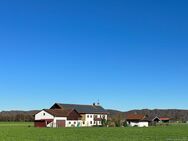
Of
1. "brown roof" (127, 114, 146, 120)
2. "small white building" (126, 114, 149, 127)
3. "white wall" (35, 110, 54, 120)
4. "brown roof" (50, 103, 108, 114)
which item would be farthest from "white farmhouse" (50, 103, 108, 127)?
"white wall" (35, 110, 54, 120)

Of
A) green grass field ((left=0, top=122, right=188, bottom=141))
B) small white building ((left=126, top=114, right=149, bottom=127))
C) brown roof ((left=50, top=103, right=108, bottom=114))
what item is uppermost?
brown roof ((left=50, top=103, right=108, bottom=114))

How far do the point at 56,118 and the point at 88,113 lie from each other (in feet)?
56.2

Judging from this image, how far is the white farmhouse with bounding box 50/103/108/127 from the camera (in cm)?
11649

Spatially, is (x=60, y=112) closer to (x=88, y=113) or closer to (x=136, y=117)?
(x=88, y=113)

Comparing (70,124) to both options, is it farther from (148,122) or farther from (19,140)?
(19,140)

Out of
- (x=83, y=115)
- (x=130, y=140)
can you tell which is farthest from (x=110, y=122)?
(x=130, y=140)

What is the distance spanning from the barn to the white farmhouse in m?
5.15

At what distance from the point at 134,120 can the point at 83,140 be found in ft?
308

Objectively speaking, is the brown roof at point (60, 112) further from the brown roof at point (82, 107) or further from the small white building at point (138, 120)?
the small white building at point (138, 120)

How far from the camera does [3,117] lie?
177 m

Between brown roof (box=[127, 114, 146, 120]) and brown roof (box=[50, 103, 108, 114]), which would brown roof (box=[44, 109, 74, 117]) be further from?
brown roof (box=[127, 114, 146, 120])

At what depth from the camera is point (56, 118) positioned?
103250 mm

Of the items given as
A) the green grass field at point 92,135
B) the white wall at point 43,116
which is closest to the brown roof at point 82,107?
the white wall at point 43,116

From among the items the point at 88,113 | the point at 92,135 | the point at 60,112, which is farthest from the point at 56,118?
the point at 92,135
